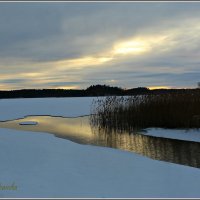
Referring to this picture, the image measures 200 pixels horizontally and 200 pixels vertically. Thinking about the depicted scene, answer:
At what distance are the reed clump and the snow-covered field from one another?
747cm

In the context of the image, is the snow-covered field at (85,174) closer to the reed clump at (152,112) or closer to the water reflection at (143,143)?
the water reflection at (143,143)

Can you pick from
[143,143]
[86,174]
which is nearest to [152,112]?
[143,143]

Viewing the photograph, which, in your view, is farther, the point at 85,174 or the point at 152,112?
the point at 152,112

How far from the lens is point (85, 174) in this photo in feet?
18.0

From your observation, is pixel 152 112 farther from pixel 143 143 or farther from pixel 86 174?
pixel 86 174

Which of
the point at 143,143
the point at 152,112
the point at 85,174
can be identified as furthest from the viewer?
the point at 152,112

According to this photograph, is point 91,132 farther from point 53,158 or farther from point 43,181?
point 43,181

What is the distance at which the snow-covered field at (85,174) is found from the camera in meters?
4.70

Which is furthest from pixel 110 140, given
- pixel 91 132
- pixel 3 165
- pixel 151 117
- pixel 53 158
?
pixel 3 165

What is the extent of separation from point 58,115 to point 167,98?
10049 millimetres

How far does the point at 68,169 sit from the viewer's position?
5684mm

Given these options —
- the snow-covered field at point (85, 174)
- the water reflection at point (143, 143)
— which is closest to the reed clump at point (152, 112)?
the water reflection at point (143, 143)

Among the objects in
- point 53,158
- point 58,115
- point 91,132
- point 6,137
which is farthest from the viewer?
point 58,115

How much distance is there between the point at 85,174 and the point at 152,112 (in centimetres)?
995
